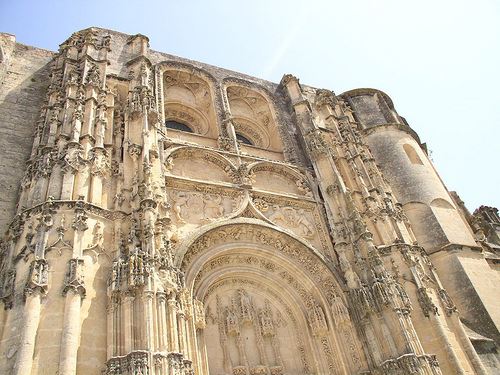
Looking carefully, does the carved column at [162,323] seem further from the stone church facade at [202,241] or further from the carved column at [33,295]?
the carved column at [33,295]

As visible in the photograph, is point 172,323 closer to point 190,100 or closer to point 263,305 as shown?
point 263,305

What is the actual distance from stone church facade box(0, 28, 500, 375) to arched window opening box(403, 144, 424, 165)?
247 millimetres

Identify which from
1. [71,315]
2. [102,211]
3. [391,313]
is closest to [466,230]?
[391,313]

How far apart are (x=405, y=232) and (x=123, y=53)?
960 cm

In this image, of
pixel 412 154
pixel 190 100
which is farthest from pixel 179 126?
pixel 412 154

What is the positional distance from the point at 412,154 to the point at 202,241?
8889 millimetres

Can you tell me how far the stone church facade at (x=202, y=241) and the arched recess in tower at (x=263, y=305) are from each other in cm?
3

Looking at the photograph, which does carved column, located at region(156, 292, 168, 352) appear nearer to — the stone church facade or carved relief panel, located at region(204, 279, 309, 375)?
the stone church facade

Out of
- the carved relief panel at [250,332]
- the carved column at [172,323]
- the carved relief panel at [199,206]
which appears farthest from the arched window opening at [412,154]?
the carved column at [172,323]

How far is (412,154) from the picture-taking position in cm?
1558

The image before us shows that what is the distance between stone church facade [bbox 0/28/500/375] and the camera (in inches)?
288

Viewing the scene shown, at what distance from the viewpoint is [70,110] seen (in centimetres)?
1041

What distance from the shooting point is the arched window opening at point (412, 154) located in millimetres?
15289

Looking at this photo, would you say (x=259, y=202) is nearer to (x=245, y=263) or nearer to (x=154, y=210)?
(x=245, y=263)
